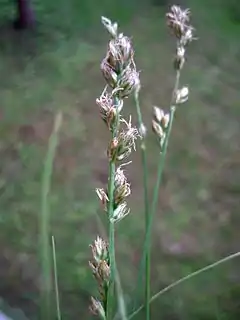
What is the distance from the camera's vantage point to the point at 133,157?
1.31 meters

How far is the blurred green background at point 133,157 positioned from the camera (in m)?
1.07

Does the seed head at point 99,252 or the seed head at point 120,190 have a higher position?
the seed head at point 120,190

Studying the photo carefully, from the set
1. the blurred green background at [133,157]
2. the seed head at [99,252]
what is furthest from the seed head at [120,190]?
the blurred green background at [133,157]

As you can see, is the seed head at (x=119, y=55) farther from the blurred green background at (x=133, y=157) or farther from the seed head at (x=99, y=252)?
the blurred green background at (x=133, y=157)

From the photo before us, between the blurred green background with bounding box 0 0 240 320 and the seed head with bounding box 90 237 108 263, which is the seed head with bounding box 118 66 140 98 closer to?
the seed head with bounding box 90 237 108 263

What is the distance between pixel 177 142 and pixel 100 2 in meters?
0.57

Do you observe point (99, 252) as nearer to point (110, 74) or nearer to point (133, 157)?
point (110, 74)

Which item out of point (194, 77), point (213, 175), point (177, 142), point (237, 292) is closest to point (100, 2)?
point (194, 77)

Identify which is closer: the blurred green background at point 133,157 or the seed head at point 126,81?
the seed head at point 126,81

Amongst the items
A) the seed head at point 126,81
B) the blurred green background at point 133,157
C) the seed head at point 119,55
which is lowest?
the blurred green background at point 133,157

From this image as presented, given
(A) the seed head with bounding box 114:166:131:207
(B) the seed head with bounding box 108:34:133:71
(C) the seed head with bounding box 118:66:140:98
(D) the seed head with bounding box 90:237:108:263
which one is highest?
(B) the seed head with bounding box 108:34:133:71

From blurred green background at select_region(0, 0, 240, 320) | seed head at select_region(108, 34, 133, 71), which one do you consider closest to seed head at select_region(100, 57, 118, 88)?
seed head at select_region(108, 34, 133, 71)

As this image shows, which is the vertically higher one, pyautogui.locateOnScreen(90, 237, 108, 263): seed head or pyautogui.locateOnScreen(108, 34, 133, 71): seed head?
pyautogui.locateOnScreen(108, 34, 133, 71): seed head

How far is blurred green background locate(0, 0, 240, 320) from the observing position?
42.1 inches
